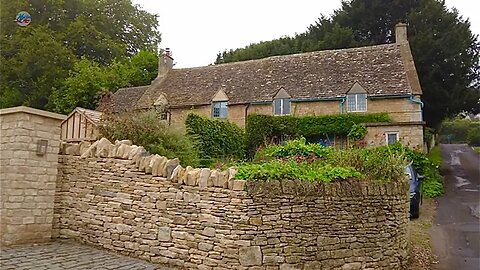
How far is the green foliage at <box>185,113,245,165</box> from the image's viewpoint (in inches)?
559

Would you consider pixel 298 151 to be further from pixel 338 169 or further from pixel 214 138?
pixel 214 138

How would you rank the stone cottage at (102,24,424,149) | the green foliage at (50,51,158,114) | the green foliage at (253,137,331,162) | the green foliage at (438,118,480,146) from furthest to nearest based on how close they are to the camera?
1. the green foliage at (438,118,480,146)
2. the green foliage at (50,51,158,114)
3. the stone cottage at (102,24,424,149)
4. the green foliage at (253,137,331,162)

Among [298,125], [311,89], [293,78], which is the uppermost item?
[293,78]

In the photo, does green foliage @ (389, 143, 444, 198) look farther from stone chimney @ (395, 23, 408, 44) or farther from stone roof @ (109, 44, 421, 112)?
stone chimney @ (395, 23, 408, 44)

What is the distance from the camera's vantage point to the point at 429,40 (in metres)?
24.5

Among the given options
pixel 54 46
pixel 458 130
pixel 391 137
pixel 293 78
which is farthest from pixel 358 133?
pixel 458 130

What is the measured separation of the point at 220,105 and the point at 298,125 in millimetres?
5025

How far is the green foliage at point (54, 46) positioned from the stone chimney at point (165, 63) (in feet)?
16.3

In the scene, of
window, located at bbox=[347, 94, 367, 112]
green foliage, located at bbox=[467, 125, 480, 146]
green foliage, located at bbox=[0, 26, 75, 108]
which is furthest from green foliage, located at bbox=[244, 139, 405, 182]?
green foliage, located at bbox=[467, 125, 480, 146]

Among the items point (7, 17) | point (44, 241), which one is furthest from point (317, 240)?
point (7, 17)

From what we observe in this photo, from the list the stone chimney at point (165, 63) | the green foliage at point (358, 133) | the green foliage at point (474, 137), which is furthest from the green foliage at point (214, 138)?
the green foliage at point (474, 137)

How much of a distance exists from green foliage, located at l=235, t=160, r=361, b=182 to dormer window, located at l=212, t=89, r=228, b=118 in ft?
52.8

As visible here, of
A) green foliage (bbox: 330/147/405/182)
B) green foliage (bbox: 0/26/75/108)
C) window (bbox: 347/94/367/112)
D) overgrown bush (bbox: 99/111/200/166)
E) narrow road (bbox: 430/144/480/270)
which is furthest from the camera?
green foliage (bbox: 0/26/75/108)

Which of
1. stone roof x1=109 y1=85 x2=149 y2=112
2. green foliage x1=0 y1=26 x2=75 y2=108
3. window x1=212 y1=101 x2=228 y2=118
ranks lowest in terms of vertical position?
window x1=212 y1=101 x2=228 y2=118
